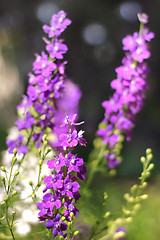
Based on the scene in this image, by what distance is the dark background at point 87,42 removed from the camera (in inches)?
172

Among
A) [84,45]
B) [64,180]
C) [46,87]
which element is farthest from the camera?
[84,45]

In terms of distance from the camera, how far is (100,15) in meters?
4.46

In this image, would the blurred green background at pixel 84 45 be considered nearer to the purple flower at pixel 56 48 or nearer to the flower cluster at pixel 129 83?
the flower cluster at pixel 129 83

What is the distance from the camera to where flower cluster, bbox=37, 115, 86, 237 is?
1.11 metres

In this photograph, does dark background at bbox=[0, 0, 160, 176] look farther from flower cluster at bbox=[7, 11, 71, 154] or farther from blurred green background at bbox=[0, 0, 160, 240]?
flower cluster at bbox=[7, 11, 71, 154]

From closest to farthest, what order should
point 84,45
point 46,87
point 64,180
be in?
point 64,180, point 46,87, point 84,45

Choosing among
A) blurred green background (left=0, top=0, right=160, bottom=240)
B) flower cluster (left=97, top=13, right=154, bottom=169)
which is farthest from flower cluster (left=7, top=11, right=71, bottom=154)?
blurred green background (left=0, top=0, right=160, bottom=240)

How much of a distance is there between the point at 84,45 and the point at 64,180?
3492mm

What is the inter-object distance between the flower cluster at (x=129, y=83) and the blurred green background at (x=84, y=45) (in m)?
2.58

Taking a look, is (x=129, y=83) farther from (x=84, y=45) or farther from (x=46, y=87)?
(x=84, y=45)

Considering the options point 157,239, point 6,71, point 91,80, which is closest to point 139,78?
point 157,239

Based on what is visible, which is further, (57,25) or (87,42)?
(87,42)

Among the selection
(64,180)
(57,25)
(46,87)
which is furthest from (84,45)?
(64,180)

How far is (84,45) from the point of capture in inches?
175
